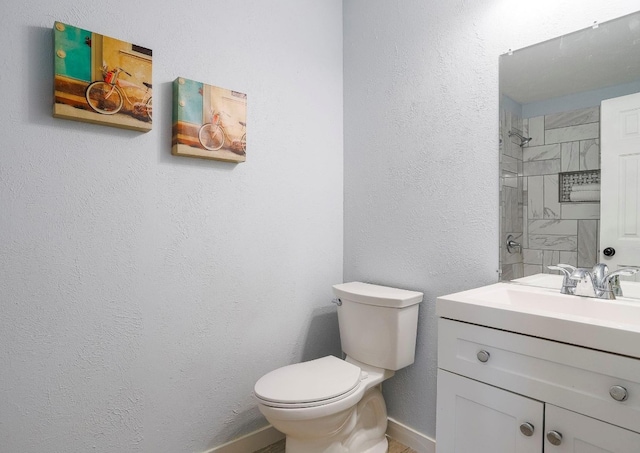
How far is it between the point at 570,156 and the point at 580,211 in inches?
8.2

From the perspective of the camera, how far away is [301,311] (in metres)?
1.93

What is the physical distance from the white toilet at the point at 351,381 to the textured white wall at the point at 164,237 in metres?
0.30

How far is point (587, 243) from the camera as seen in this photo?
4.23 ft

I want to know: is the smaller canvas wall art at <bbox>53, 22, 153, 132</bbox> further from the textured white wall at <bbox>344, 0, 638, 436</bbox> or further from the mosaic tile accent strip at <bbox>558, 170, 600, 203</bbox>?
the mosaic tile accent strip at <bbox>558, 170, 600, 203</bbox>

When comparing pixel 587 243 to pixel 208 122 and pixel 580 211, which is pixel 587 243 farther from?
pixel 208 122

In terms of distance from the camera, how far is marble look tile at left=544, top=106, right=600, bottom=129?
1288 millimetres

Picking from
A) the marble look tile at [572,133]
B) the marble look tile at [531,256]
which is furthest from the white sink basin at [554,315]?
the marble look tile at [572,133]

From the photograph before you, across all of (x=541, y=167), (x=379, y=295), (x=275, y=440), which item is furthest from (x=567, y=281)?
(x=275, y=440)

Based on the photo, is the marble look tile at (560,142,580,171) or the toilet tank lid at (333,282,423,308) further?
the toilet tank lid at (333,282,423,308)

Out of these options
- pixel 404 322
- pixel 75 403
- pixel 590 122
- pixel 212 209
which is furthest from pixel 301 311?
→ pixel 590 122

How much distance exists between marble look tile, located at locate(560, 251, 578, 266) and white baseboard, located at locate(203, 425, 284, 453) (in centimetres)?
153

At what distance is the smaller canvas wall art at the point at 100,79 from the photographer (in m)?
1.18

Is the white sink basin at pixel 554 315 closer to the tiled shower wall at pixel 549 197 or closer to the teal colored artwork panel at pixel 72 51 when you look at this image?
the tiled shower wall at pixel 549 197

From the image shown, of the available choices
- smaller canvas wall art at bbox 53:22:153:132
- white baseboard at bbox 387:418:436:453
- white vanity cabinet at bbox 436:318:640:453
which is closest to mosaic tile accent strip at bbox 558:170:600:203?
white vanity cabinet at bbox 436:318:640:453
